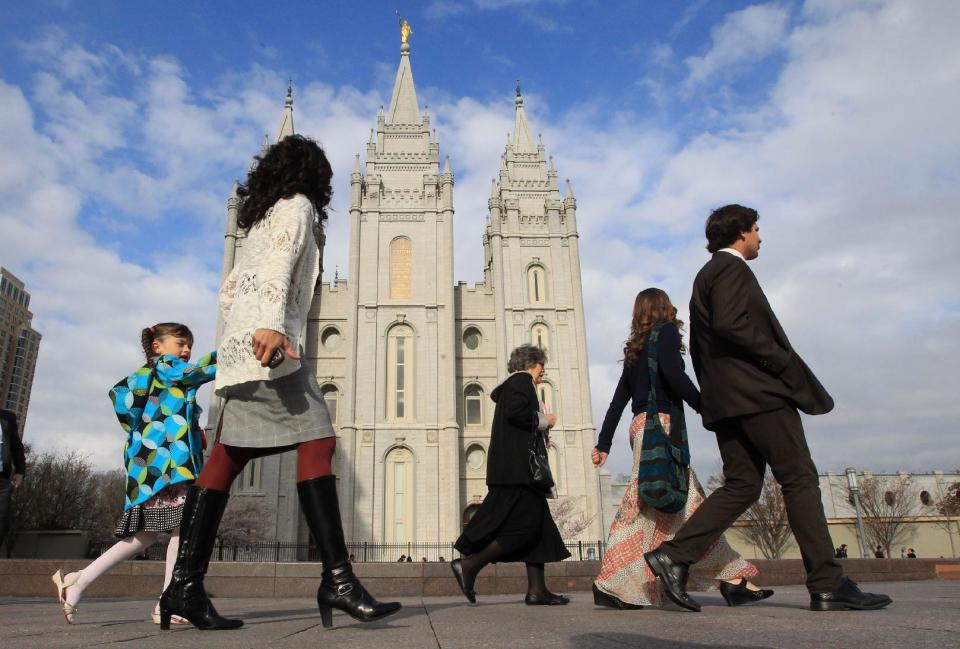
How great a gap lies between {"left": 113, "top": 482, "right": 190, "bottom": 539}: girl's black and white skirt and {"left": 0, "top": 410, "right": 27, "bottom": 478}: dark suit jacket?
2623 mm

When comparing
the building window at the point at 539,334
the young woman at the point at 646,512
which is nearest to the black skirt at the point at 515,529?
the young woman at the point at 646,512

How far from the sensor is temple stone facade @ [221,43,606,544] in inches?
1137

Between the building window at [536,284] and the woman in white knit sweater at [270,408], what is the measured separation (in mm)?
30143

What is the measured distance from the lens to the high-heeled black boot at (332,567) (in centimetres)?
271

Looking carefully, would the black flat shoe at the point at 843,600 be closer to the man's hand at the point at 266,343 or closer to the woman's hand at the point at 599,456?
the woman's hand at the point at 599,456

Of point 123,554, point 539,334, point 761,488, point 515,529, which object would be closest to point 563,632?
point 761,488

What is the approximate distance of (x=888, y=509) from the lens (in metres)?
44.7

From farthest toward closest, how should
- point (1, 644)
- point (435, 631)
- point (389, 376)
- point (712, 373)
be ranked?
1. point (389, 376)
2. point (712, 373)
3. point (435, 631)
4. point (1, 644)

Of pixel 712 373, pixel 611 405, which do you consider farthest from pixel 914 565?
pixel 712 373

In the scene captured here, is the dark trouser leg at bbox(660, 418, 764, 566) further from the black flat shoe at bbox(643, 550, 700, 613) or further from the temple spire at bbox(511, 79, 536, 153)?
the temple spire at bbox(511, 79, 536, 153)

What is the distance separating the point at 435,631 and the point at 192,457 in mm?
2225

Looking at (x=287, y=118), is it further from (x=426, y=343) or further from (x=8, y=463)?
(x=8, y=463)

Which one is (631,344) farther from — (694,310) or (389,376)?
(389,376)

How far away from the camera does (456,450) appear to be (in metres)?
29.3
